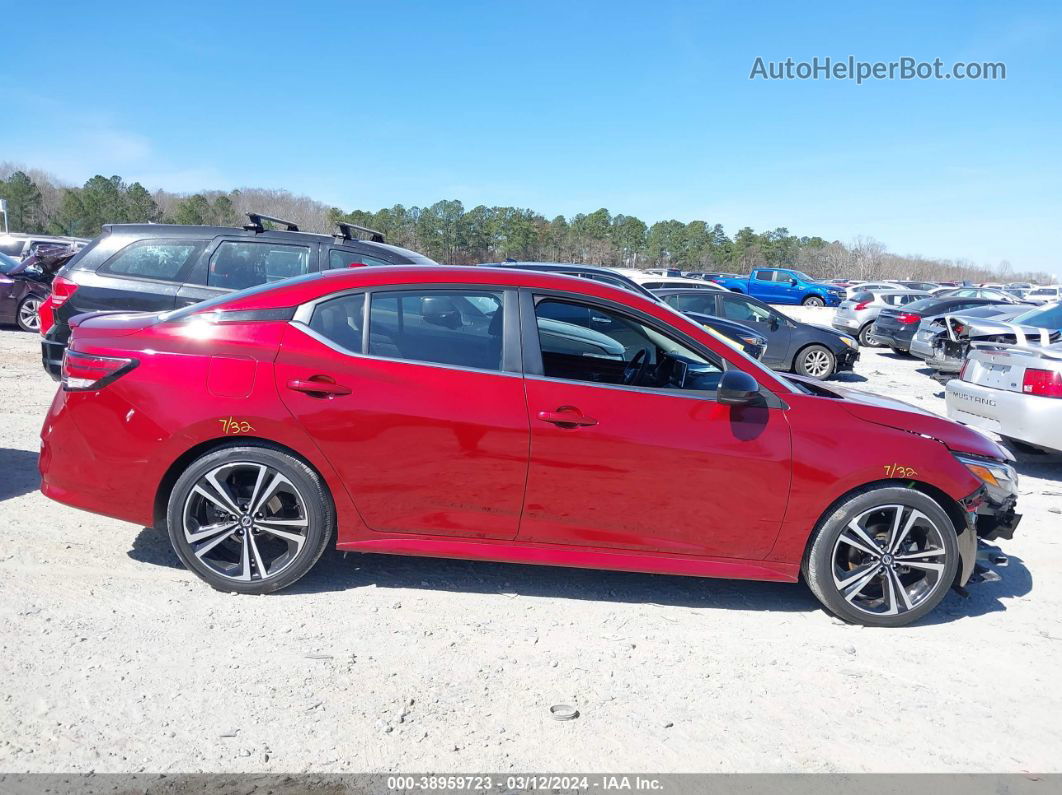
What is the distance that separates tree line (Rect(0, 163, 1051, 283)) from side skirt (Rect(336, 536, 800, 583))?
2146 cm

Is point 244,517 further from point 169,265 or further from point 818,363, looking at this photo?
point 818,363

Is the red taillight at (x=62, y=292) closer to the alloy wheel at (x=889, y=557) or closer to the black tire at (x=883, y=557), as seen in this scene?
the black tire at (x=883, y=557)

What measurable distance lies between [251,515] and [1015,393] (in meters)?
6.76

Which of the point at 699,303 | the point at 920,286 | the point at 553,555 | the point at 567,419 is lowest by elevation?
the point at 553,555

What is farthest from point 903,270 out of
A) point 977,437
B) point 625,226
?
point 977,437

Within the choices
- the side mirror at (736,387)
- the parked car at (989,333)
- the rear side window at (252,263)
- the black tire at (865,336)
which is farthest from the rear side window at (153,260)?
the black tire at (865,336)

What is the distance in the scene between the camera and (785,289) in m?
37.8

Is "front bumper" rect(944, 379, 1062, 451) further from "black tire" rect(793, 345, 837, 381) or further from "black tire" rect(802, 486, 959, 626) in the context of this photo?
"black tire" rect(793, 345, 837, 381)

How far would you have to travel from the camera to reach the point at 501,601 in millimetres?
4074

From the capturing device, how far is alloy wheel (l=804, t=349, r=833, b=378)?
13.8m

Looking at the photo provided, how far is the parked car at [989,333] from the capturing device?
32.4ft

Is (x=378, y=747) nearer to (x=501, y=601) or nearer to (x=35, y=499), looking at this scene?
(x=501, y=601)

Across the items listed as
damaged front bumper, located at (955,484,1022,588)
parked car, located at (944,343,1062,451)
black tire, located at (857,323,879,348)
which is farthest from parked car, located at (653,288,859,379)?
damaged front bumper, located at (955,484,1022,588)

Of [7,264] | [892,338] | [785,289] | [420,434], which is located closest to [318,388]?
[420,434]
